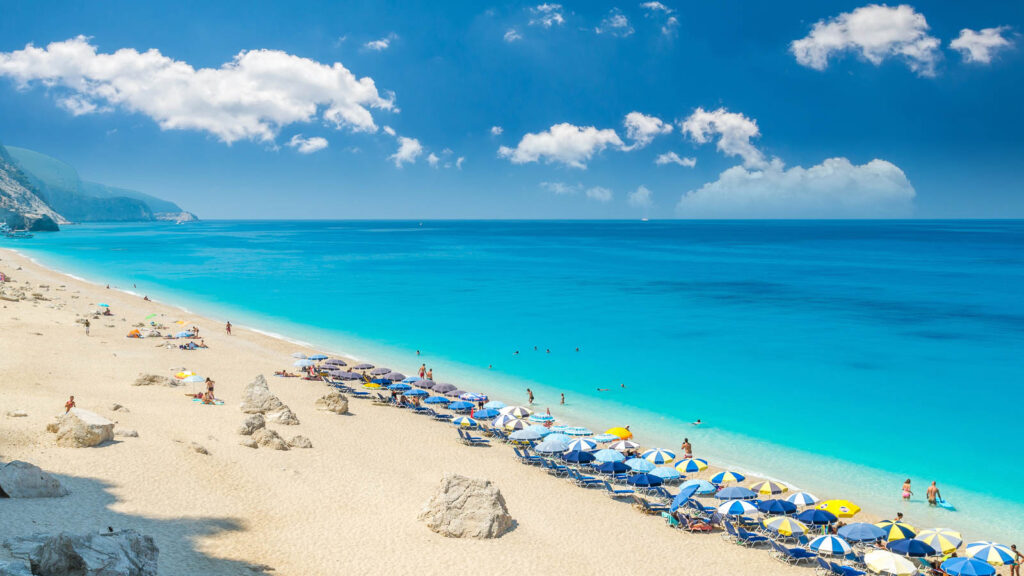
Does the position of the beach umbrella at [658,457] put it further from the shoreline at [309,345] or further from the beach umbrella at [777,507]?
the beach umbrella at [777,507]

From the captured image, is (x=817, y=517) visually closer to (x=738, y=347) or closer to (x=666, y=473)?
(x=666, y=473)

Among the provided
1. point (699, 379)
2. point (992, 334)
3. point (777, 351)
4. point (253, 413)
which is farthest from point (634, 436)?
point (992, 334)

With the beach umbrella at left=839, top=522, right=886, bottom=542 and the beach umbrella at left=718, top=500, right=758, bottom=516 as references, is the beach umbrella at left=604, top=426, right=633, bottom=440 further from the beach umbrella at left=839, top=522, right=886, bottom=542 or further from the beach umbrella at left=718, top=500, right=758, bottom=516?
the beach umbrella at left=839, top=522, right=886, bottom=542

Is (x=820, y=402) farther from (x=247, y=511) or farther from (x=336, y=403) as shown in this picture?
(x=247, y=511)

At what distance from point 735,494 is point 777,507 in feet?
4.00

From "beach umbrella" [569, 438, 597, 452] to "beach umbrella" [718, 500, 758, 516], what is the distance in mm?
5622

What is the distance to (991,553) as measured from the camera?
53.9ft

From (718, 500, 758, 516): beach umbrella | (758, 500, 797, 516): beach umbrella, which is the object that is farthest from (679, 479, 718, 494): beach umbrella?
(758, 500, 797, 516): beach umbrella

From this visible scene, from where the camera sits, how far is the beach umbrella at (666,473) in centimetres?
2159

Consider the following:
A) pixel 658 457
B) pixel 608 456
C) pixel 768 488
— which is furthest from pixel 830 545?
pixel 608 456

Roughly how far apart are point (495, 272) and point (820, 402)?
6836 cm

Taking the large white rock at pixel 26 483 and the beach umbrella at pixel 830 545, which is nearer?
the large white rock at pixel 26 483

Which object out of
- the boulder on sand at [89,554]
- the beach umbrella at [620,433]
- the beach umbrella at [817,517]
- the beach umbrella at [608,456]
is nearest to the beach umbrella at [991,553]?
the beach umbrella at [817,517]

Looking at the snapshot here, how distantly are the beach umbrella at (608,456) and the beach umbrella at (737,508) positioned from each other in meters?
4.24
